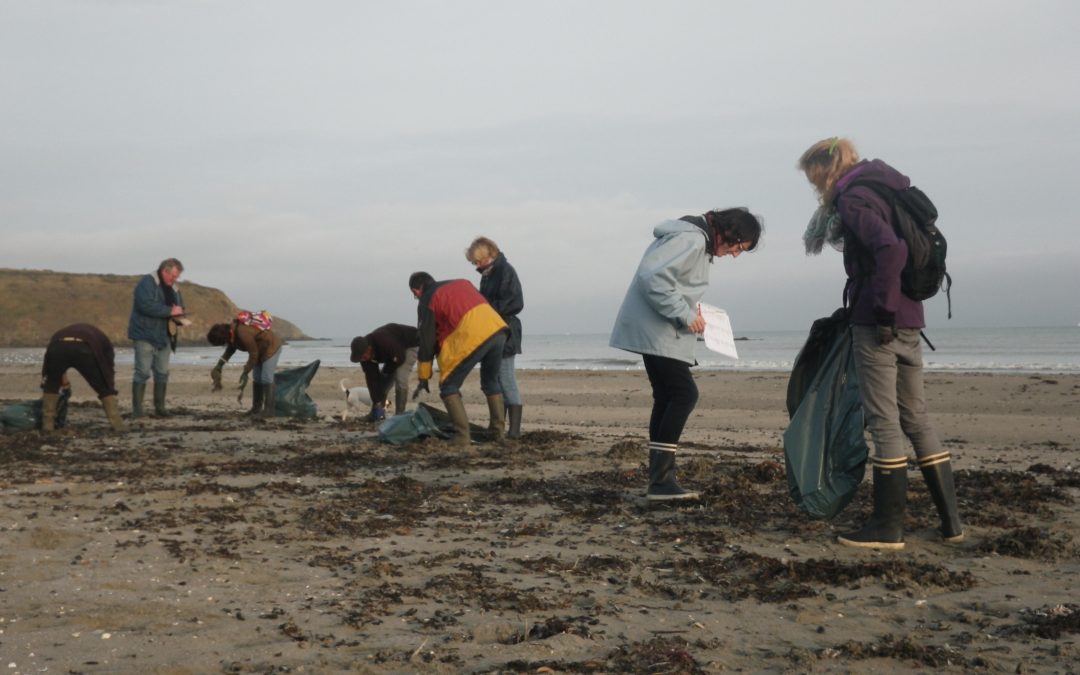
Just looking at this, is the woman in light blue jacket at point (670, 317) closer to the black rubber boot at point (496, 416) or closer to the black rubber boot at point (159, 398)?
the black rubber boot at point (496, 416)

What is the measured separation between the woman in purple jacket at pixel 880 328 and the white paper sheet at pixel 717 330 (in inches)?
38.5

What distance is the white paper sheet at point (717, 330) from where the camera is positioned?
5582 mm

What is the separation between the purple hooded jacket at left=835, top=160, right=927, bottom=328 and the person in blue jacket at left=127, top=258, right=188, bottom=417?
831cm

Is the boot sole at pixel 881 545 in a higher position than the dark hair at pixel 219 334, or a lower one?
lower

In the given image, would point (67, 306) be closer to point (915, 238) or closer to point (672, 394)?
point (672, 394)

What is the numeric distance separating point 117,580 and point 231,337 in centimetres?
703

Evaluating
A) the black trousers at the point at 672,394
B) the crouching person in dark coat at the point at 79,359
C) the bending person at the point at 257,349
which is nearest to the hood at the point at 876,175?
the black trousers at the point at 672,394

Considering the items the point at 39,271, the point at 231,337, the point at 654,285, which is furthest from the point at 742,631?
the point at 39,271

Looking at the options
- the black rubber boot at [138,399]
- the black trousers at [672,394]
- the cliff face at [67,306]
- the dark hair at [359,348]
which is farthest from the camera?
the cliff face at [67,306]

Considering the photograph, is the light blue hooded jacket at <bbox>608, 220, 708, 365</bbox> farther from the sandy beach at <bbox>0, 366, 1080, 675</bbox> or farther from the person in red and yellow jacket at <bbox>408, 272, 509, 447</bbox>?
the person in red and yellow jacket at <bbox>408, 272, 509, 447</bbox>

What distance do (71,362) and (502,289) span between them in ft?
13.1

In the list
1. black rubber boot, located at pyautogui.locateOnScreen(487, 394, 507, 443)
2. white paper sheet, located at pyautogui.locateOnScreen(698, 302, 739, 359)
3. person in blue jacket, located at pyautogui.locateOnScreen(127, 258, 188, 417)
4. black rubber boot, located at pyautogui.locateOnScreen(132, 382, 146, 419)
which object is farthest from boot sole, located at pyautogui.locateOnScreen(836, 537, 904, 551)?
black rubber boot, located at pyautogui.locateOnScreen(132, 382, 146, 419)

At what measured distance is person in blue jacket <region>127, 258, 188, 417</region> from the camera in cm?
1079

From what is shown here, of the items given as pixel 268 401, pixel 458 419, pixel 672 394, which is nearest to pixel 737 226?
pixel 672 394
